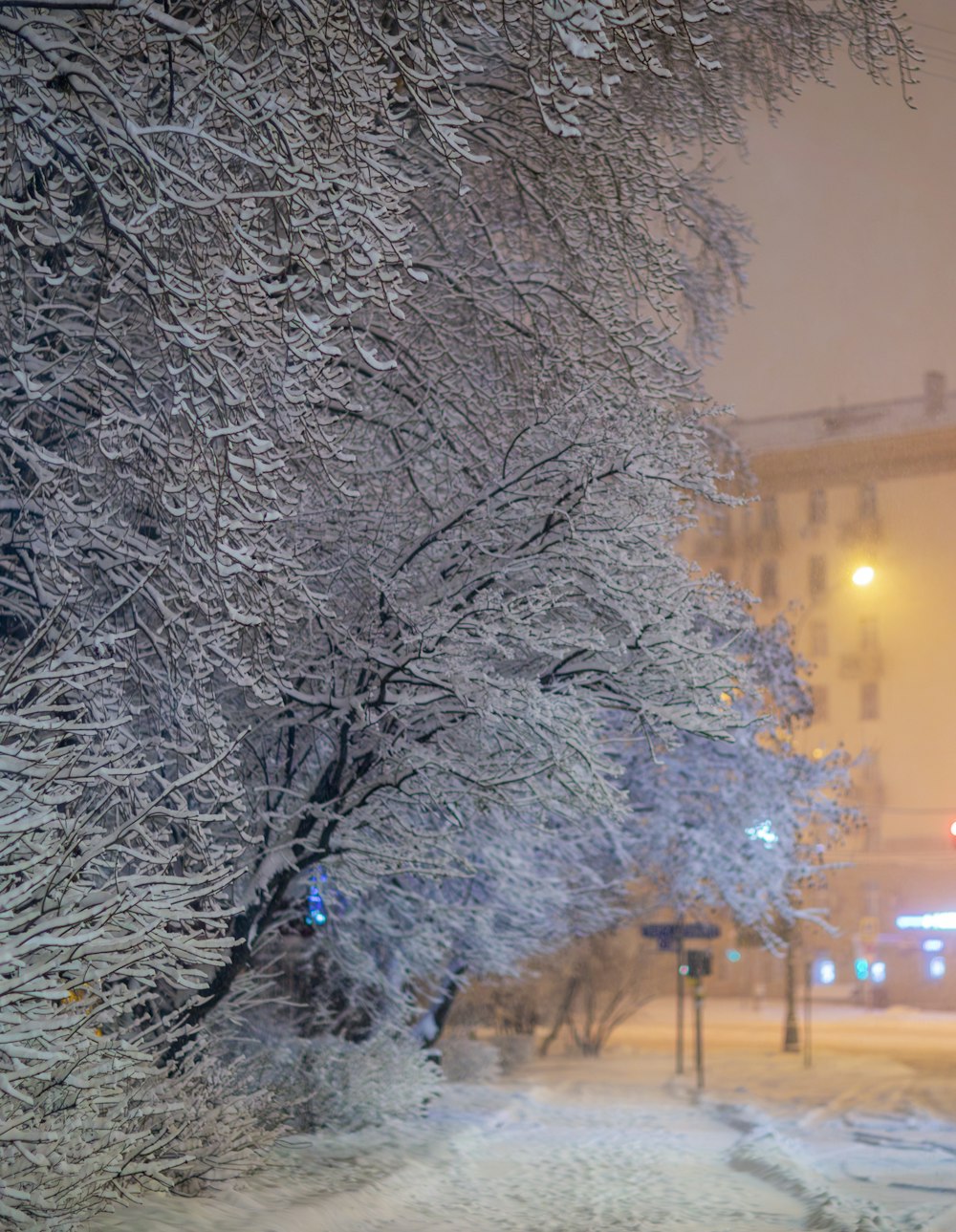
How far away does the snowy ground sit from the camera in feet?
36.8

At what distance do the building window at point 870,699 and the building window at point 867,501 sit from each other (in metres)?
9.12

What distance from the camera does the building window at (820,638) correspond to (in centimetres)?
7288

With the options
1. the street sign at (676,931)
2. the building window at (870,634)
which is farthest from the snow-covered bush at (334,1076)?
the building window at (870,634)

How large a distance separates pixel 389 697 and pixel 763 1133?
10.8 meters

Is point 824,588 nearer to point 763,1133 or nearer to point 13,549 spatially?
point 763,1133

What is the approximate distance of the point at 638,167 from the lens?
37.3 feet

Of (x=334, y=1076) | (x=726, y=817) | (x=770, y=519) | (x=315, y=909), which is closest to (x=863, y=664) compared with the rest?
(x=770, y=519)

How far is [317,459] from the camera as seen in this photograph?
938 centimetres

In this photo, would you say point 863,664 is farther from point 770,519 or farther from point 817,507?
point 770,519

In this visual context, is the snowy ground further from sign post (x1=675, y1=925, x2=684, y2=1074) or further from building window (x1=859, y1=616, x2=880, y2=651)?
building window (x1=859, y1=616, x2=880, y2=651)

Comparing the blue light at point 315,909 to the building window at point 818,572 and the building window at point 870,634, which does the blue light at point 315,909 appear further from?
the building window at point 870,634

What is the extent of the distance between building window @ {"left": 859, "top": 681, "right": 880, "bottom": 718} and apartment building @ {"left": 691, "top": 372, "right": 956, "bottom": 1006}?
0.06 m

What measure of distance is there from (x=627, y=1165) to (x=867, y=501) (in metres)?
52.9

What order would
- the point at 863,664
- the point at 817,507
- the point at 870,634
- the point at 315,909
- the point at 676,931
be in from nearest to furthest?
the point at 315,909, the point at 676,931, the point at 817,507, the point at 863,664, the point at 870,634
